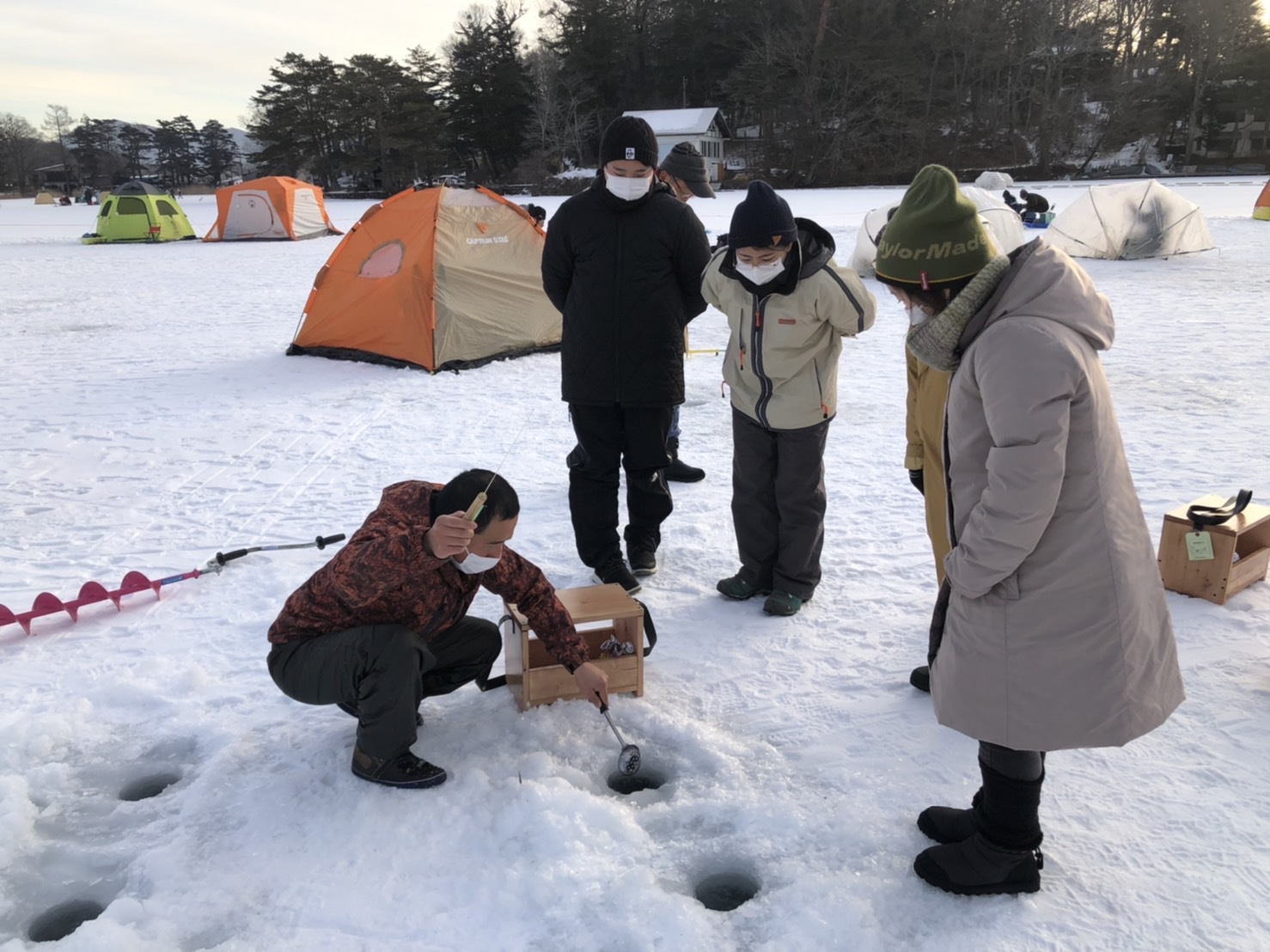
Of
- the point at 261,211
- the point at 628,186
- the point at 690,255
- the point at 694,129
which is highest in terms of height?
the point at 694,129

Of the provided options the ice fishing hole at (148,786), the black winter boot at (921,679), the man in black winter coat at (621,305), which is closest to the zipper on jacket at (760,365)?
the man in black winter coat at (621,305)

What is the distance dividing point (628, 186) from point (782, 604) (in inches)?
69.8

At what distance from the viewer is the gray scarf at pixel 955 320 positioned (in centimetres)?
190

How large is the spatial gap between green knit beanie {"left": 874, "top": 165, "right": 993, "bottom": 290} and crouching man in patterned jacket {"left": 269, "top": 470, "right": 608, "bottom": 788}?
112cm

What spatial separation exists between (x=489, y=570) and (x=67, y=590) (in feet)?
8.19

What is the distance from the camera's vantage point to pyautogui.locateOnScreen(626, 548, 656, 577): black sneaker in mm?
4102

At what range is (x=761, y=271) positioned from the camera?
3.33m

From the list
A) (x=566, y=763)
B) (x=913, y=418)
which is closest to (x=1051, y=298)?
(x=913, y=418)

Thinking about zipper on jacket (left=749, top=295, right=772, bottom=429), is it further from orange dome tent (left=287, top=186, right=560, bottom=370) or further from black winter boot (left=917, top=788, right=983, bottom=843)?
orange dome tent (left=287, top=186, right=560, bottom=370)

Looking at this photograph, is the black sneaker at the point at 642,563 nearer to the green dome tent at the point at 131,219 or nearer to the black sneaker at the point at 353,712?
the black sneaker at the point at 353,712

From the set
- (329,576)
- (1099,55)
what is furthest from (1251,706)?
(1099,55)

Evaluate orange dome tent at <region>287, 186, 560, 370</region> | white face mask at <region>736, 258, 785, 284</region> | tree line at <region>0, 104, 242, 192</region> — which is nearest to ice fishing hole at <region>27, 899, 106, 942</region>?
white face mask at <region>736, 258, 785, 284</region>

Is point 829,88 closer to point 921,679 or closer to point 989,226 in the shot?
point 989,226

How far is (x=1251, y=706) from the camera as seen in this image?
2930 mm
